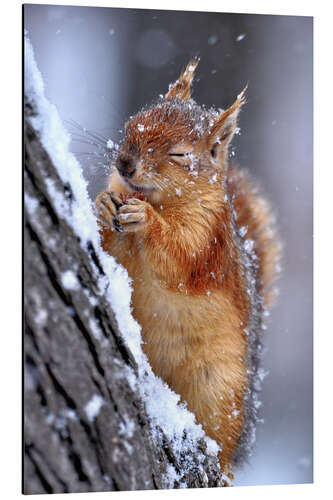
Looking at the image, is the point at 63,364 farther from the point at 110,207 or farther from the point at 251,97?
the point at 251,97

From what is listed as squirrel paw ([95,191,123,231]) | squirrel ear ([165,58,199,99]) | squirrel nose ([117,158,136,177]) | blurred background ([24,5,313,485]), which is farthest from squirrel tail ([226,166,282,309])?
squirrel paw ([95,191,123,231])

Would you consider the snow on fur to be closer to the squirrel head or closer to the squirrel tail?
the squirrel head

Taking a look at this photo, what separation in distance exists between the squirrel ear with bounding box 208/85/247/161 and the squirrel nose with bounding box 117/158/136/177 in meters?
0.37

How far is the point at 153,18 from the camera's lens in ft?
7.27

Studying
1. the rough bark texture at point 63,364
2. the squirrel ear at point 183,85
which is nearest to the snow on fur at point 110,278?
the rough bark texture at point 63,364

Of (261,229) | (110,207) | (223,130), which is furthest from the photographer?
(261,229)

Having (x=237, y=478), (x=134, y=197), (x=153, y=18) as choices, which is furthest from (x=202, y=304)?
(x=153, y=18)

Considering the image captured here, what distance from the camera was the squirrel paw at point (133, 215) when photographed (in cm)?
172

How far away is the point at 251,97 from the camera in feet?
7.78

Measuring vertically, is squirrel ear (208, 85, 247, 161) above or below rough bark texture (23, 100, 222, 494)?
above

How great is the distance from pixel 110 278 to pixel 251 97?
1.28m

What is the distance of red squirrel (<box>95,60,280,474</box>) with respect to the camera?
1.88m

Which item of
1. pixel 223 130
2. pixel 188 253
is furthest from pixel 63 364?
pixel 223 130

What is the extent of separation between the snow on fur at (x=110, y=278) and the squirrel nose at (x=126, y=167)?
30cm
